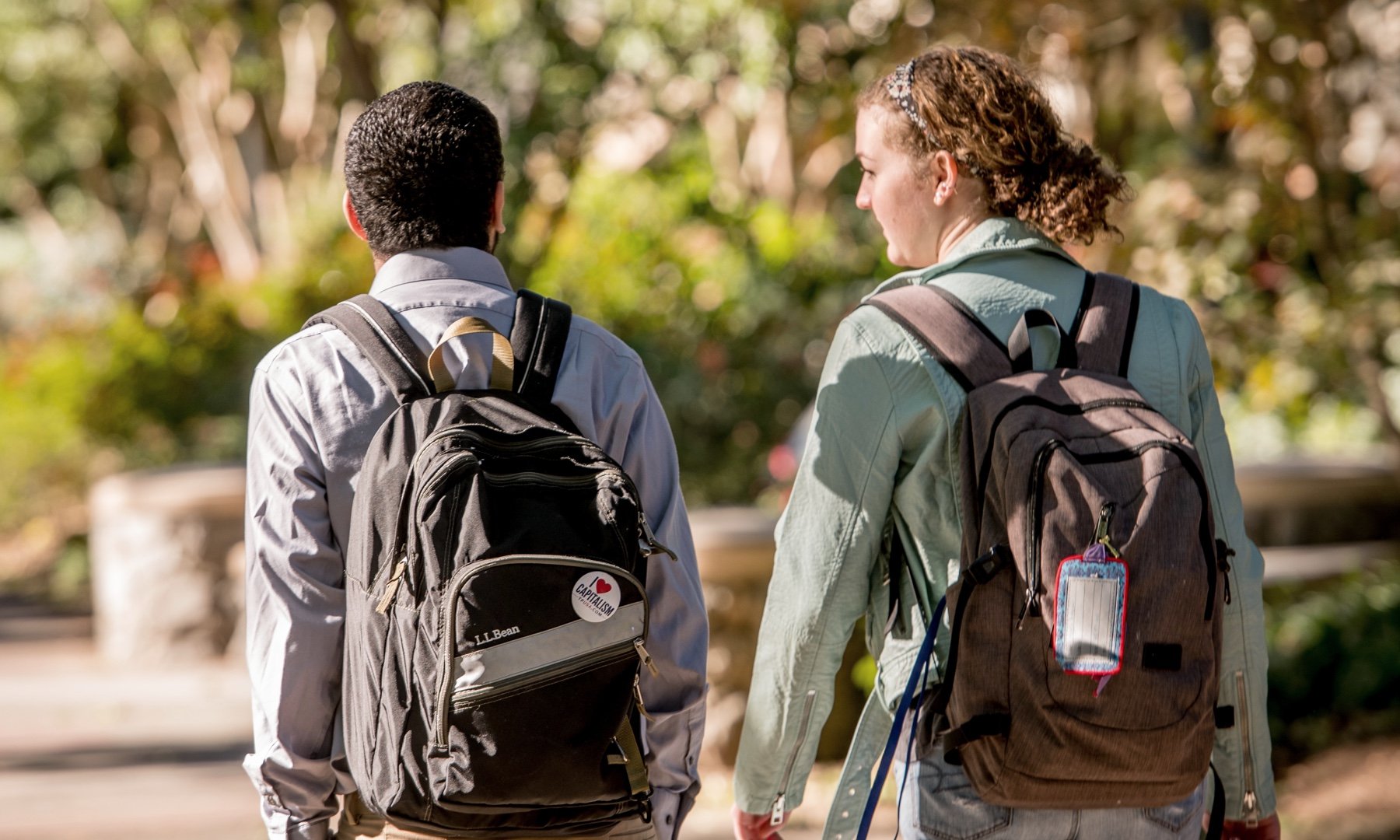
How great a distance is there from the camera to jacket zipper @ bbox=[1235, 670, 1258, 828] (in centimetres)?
242

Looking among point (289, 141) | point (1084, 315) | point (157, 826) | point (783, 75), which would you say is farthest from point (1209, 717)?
point (289, 141)

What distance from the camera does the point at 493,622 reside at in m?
2.08

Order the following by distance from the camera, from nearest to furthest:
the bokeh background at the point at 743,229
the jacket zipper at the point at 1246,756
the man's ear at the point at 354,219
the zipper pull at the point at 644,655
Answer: the zipper pull at the point at 644,655
the jacket zipper at the point at 1246,756
the man's ear at the point at 354,219
the bokeh background at the point at 743,229

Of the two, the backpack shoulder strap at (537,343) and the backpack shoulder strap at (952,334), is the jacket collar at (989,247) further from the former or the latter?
the backpack shoulder strap at (537,343)

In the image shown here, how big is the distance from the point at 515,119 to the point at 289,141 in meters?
9.88

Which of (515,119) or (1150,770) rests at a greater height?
(515,119)

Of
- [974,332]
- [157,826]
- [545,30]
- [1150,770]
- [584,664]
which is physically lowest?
[157,826]

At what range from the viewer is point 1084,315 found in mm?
2398

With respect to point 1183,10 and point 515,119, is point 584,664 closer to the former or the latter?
point 1183,10

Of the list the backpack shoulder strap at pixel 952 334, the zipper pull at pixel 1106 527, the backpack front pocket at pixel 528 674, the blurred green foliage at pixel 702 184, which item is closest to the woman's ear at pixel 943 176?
the backpack shoulder strap at pixel 952 334

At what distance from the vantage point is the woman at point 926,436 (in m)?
2.35

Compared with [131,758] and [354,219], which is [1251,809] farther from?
[131,758]

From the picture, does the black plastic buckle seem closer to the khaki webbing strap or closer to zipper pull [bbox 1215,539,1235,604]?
zipper pull [bbox 1215,539,1235,604]

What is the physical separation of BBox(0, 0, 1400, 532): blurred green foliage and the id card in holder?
445cm
